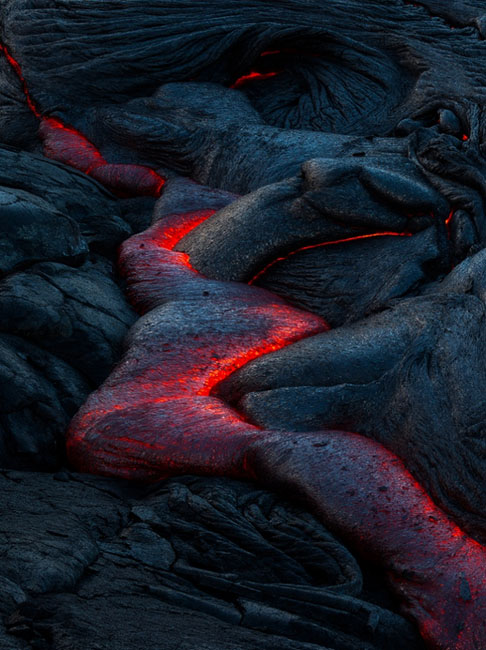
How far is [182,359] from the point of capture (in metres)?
4.02

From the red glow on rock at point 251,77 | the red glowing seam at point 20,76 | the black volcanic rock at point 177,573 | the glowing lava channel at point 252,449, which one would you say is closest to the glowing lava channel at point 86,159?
the red glowing seam at point 20,76

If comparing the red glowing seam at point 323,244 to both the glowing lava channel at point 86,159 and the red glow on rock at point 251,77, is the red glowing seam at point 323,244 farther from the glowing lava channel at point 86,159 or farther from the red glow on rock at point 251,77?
the red glow on rock at point 251,77

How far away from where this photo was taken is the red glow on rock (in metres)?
7.34

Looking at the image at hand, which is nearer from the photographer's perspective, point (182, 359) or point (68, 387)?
point (68, 387)

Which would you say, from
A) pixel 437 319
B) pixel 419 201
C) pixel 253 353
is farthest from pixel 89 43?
pixel 437 319

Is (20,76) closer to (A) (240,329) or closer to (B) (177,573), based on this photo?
(A) (240,329)

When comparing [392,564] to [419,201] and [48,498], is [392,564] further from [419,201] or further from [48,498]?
[419,201]

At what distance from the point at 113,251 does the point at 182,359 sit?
1560 mm

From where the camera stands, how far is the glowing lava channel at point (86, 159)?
20.5ft

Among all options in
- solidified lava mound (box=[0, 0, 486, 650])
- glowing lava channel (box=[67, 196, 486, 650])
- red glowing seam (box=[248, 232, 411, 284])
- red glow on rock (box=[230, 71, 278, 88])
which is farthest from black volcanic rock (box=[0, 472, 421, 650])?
red glow on rock (box=[230, 71, 278, 88])

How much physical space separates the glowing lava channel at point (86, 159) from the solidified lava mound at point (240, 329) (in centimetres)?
3

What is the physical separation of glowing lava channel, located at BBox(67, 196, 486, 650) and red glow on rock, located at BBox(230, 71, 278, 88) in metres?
3.37

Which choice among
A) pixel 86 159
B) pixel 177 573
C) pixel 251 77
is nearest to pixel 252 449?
pixel 177 573

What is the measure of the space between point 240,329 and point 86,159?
2.97 meters
